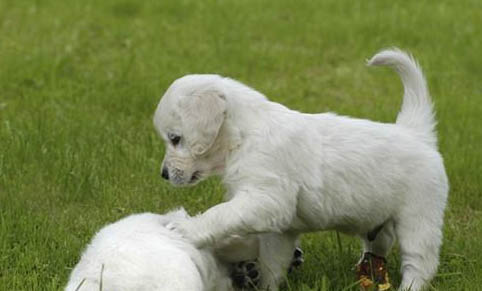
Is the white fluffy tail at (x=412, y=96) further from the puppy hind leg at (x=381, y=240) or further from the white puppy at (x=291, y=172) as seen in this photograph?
the puppy hind leg at (x=381, y=240)

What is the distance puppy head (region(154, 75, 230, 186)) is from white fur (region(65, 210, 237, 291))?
12.5 inches

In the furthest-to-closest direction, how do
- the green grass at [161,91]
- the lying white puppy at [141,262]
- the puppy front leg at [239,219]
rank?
the green grass at [161,91], the puppy front leg at [239,219], the lying white puppy at [141,262]

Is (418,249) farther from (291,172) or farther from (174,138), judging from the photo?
(174,138)

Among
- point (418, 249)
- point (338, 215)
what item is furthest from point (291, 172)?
point (418, 249)

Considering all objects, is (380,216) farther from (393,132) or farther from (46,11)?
(46,11)

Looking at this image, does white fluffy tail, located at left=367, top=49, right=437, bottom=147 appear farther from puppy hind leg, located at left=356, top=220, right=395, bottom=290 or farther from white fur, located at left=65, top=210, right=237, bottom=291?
white fur, located at left=65, top=210, right=237, bottom=291

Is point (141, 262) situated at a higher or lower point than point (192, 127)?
lower

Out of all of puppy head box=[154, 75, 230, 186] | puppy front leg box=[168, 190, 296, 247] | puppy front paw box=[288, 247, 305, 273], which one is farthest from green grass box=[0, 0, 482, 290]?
puppy head box=[154, 75, 230, 186]

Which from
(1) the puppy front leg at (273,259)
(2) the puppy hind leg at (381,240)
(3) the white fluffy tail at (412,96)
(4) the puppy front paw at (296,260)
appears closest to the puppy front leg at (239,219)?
(1) the puppy front leg at (273,259)

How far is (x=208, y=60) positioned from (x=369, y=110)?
5.99 ft

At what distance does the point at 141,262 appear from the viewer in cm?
418

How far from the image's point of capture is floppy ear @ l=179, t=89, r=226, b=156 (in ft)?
15.3

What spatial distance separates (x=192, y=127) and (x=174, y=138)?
14 cm

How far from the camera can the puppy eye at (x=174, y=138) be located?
4.71 metres
